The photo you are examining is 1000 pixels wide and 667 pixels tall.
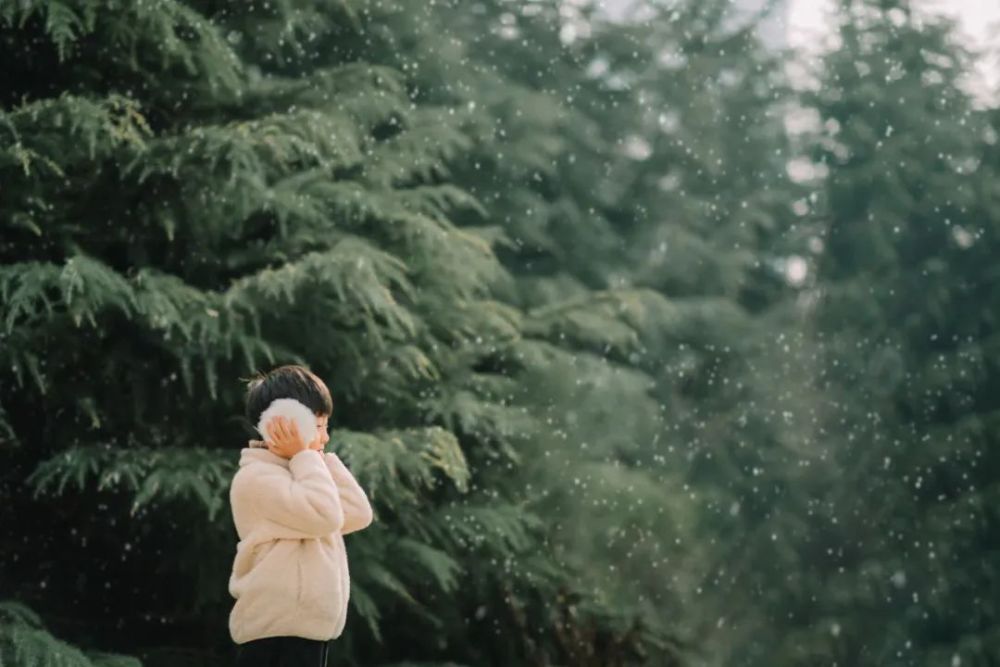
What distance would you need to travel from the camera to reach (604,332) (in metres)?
7.84

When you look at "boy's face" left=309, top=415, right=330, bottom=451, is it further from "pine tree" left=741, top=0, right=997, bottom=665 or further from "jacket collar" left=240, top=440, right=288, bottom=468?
"pine tree" left=741, top=0, right=997, bottom=665

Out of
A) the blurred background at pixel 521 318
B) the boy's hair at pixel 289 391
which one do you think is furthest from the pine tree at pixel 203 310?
the boy's hair at pixel 289 391

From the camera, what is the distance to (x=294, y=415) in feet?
11.0

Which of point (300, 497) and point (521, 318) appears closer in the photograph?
point (300, 497)

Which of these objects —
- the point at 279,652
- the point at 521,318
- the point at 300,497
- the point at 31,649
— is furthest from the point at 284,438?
the point at 521,318

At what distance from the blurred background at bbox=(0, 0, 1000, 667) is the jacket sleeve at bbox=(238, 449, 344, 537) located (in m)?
2.00

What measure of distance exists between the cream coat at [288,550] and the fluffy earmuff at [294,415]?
58mm

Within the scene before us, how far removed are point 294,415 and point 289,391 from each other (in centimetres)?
6

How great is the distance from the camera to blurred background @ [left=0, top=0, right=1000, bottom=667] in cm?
573

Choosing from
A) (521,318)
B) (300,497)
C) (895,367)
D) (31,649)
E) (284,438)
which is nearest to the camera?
(300,497)

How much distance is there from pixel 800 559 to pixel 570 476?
2.76 m

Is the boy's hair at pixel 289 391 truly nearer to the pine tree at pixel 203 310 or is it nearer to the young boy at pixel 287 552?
the young boy at pixel 287 552

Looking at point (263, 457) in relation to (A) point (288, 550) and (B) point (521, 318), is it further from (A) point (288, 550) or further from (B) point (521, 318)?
(B) point (521, 318)

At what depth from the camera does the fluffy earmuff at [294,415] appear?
11.0 ft
